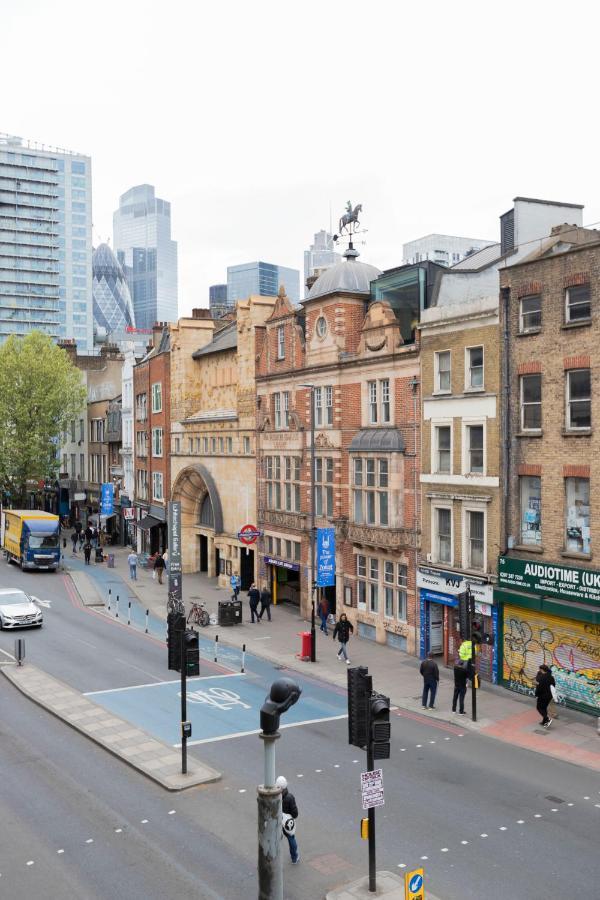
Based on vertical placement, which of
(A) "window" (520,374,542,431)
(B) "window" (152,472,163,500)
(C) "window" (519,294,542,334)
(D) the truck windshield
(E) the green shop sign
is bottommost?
(D) the truck windshield

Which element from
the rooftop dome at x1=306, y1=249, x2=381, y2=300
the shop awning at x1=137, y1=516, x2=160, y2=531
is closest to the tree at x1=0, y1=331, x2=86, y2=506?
the shop awning at x1=137, y1=516, x2=160, y2=531

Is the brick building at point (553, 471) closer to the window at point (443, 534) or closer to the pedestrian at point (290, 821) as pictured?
the window at point (443, 534)

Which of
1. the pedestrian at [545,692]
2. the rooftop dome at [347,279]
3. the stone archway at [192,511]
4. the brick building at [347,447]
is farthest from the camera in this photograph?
the stone archway at [192,511]

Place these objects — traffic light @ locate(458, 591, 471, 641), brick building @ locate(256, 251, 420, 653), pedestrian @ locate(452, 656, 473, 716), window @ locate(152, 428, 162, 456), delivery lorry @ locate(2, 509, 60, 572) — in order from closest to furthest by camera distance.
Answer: traffic light @ locate(458, 591, 471, 641)
pedestrian @ locate(452, 656, 473, 716)
brick building @ locate(256, 251, 420, 653)
delivery lorry @ locate(2, 509, 60, 572)
window @ locate(152, 428, 162, 456)

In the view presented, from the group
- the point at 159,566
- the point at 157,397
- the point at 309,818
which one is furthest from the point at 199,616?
the point at 157,397

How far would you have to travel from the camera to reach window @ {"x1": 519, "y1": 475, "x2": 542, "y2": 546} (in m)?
26.5

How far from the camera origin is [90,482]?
251 feet

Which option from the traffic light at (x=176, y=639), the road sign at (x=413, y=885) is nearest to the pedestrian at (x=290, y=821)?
the road sign at (x=413, y=885)

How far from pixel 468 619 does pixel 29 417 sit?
5136 centimetres

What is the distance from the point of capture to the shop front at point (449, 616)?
91.9 feet

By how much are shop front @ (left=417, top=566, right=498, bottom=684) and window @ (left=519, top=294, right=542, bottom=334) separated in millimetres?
8342

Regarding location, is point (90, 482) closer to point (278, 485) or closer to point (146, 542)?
point (146, 542)

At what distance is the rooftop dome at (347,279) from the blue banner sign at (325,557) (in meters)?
10.1

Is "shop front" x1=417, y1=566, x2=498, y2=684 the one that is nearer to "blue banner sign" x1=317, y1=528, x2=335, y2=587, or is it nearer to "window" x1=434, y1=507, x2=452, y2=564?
"window" x1=434, y1=507, x2=452, y2=564
